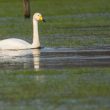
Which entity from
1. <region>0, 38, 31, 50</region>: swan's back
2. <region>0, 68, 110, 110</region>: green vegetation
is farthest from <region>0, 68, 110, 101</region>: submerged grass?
<region>0, 38, 31, 50</region>: swan's back

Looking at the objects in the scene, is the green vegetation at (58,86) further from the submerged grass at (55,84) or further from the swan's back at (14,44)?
the swan's back at (14,44)

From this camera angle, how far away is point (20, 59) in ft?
66.7

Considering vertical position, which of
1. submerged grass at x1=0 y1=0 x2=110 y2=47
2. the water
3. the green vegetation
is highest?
the green vegetation

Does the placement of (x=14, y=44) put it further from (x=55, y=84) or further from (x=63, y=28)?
(x=63, y=28)

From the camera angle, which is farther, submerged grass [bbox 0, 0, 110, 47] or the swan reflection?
submerged grass [bbox 0, 0, 110, 47]

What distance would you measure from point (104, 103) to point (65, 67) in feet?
17.1

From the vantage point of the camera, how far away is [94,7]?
53.6 m

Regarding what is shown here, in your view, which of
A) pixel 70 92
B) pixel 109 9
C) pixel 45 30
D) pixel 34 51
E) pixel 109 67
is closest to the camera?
pixel 70 92

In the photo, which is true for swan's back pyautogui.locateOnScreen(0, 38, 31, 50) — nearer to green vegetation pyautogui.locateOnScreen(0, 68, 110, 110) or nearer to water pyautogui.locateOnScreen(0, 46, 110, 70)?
water pyautogui.locateOnScreen(0, 46, 110, 70)

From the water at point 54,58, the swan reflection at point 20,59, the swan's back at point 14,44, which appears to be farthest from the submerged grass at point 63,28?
the swan reflection at point 20,59

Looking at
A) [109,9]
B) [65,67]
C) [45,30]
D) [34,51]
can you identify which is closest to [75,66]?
[65,67]

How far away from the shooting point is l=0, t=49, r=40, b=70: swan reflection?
60.0 feet

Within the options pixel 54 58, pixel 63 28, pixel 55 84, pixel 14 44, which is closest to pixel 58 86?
pixel 55 84

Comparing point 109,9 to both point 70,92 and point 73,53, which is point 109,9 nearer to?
point 73,53
